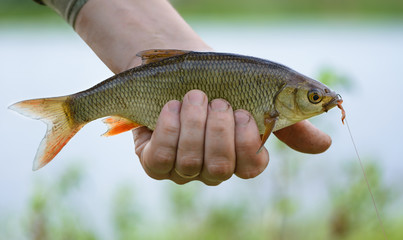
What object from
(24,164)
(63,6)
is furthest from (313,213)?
(24,164)

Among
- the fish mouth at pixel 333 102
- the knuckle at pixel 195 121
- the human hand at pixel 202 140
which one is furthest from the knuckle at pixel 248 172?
the fish mouth at pixel 333 102

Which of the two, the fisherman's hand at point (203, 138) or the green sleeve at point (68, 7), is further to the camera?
the green sleeve at point (68, 7)

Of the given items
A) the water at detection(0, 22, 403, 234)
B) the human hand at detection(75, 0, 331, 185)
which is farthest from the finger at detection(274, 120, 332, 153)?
the water at detection(0, 22, 403, 234)

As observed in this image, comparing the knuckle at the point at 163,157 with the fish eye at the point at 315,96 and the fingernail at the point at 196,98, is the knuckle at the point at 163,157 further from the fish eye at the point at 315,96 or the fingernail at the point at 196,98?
the fish eye at the point at 315,96

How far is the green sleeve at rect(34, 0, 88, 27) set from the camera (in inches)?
103

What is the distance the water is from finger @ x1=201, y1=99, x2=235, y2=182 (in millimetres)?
1697

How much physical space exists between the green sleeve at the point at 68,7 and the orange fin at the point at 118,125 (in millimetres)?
726

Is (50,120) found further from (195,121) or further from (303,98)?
(303,98)

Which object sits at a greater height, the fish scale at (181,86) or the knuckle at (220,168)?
the fish scale at (181,86)

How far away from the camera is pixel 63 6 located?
2.68 metres

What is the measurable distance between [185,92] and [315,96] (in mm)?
524

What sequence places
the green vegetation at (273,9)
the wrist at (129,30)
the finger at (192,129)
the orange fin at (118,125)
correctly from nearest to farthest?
the finger at (192,129) → the orange fin at (118,125) → the wrist at (129,30) → the green vegetation at (273,9)

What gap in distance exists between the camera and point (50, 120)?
6.91 ft

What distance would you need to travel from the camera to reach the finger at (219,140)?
6.40 feet
